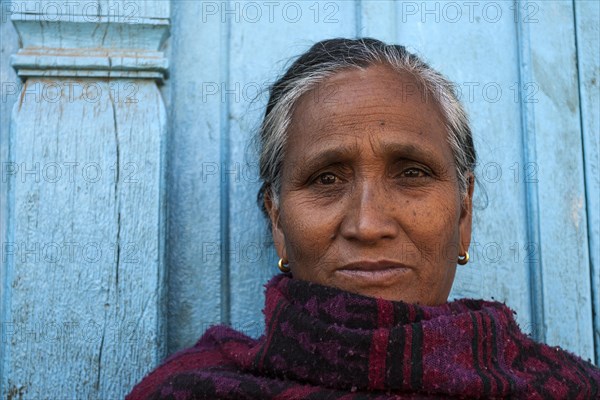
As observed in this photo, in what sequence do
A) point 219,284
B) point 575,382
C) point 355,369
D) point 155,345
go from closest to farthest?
point 355,369
point 575,382
point 155,345
point 219,284

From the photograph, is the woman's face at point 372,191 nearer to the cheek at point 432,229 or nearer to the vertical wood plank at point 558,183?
the cheek at point 432,229

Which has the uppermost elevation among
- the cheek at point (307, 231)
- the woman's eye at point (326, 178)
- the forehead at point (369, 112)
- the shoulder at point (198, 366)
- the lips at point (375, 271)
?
the forehead at point (369, 112)

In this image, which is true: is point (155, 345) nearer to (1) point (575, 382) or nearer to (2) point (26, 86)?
(2) point (26, 86)

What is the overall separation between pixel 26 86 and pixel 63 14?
9.5 inches

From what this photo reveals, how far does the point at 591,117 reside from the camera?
205 cm

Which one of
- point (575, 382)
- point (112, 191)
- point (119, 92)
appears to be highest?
point (119, 92)

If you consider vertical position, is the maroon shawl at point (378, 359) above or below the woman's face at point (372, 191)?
below

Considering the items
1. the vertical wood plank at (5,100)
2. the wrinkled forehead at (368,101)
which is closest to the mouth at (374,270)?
the wrinkled forehead at (368,101)

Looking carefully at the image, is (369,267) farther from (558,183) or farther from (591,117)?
(591,117)

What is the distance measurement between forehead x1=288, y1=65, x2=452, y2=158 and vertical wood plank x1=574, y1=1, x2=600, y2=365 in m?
0.75

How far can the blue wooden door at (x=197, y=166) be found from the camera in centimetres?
173

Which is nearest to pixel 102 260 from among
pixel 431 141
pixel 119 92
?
pixel 119 92

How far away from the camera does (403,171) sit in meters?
1.51

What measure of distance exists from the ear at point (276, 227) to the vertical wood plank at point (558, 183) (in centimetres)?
89
